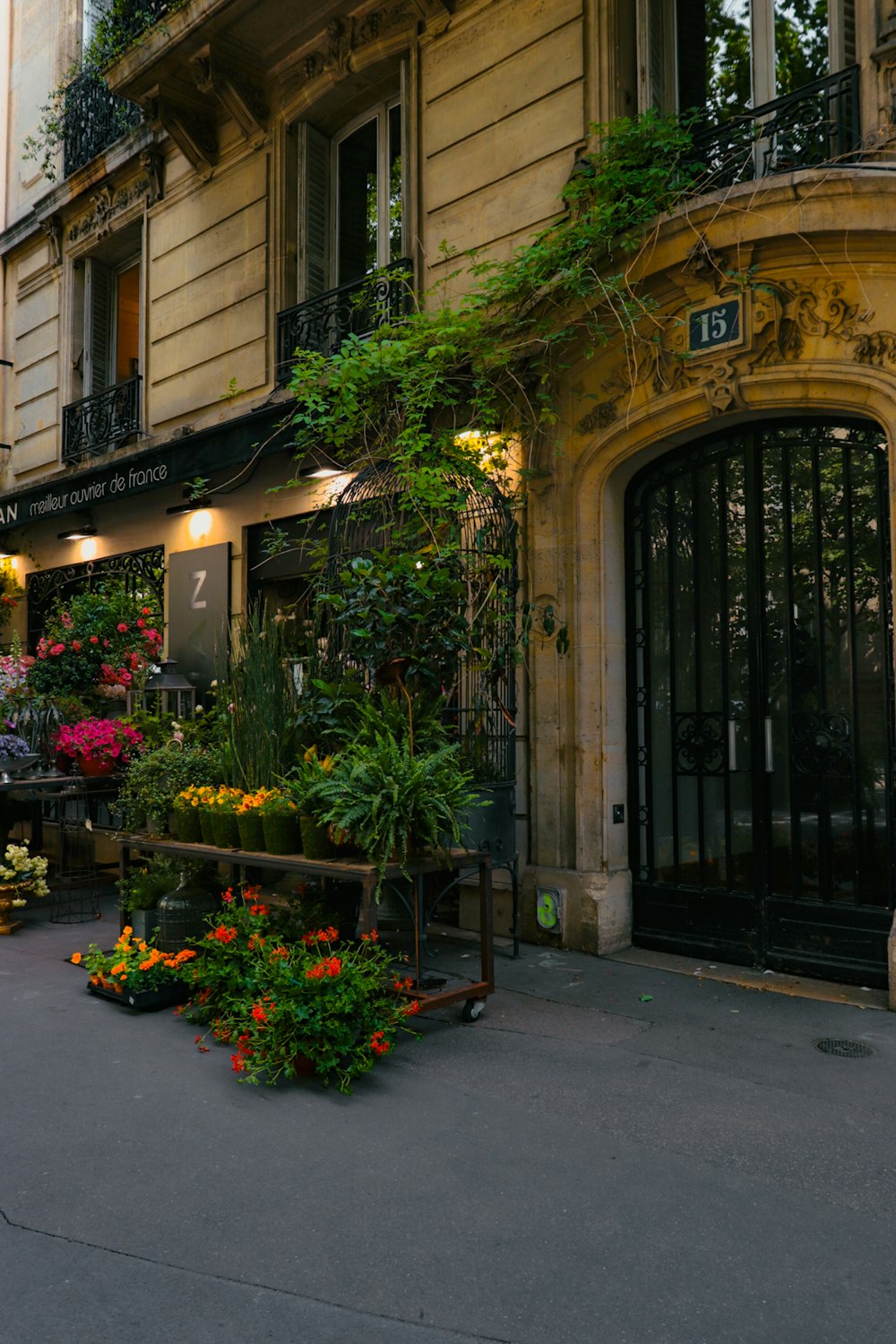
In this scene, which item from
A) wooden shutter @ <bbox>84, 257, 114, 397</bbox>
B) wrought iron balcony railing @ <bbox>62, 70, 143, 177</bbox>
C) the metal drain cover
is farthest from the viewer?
wooden shutter @ <bbox>84, 257, 114, 397</bbox>

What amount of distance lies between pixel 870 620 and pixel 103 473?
8.01 m

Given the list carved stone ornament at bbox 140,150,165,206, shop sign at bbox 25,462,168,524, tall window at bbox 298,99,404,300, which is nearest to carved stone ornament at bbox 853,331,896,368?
tall window at bbox 298,99,404,300

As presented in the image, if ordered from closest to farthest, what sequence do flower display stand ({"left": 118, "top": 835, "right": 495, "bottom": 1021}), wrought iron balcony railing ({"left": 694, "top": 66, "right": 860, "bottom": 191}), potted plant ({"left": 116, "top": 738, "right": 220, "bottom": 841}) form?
flower display stand ({"left": 118, "top": 835, "right": 495, "bottom": 1021}) < wrought iron balcony railing ({"left": 694, "top": 66, "right": 860, "bottom": 191}) < potted plant ({"left": 116, "top": 738, "right": 220, "bottom": 841})

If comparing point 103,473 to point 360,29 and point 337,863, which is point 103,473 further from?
point 337,863

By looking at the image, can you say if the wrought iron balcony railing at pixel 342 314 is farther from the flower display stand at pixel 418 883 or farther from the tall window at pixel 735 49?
the flower display stand at pixel 418 883

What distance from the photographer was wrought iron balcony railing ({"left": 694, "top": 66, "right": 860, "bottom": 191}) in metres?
5.55

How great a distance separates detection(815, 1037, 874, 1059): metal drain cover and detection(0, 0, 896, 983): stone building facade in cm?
92

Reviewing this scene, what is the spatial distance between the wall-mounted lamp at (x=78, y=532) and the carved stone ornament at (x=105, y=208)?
348cm

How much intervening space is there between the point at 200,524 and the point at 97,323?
4223 mm

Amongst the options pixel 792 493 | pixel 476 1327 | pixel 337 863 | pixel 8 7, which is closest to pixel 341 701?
pixel 337 863

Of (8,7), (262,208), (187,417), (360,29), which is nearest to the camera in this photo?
(360,29)

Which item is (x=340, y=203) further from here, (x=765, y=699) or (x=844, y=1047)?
(x=844, y=1047)

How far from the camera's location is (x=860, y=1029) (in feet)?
16.0

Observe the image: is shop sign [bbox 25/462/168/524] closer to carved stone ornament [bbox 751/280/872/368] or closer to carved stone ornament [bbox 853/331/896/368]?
carved stone ornament [bbox 751/280/872/368]
